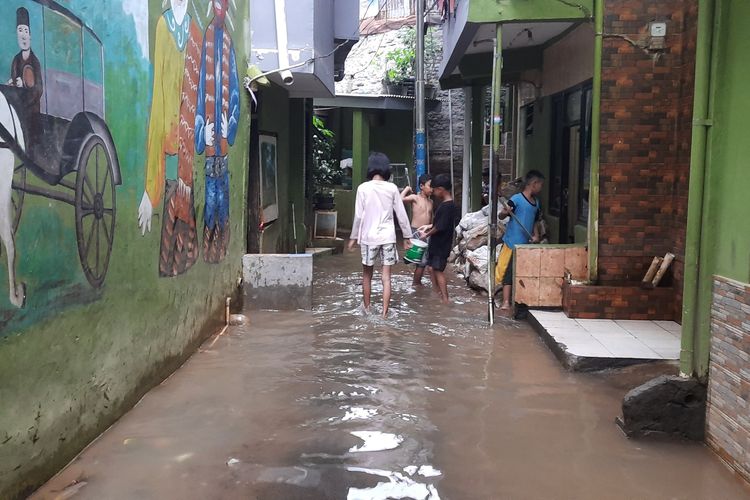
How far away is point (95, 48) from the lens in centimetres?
399

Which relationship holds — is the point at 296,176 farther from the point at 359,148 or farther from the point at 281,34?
the point at 359,148

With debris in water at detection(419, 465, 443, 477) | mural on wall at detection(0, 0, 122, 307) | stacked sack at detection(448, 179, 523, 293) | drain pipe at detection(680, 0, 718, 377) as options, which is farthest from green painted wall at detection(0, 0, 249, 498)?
stacked sack at detection(448, 179, 523, 293)

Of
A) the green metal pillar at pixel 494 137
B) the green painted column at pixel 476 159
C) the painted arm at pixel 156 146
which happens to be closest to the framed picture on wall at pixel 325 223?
the green painted column at pixel 476 159

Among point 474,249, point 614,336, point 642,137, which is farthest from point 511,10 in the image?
point 474,249

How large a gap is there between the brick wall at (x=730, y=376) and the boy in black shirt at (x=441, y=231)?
15.4 feet

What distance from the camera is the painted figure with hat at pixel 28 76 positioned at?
10.3 ft

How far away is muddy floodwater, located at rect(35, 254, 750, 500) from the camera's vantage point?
11.9 feet

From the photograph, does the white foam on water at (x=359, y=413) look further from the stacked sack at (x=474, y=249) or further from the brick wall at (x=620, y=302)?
the stacked sack at (x=474, y=249)

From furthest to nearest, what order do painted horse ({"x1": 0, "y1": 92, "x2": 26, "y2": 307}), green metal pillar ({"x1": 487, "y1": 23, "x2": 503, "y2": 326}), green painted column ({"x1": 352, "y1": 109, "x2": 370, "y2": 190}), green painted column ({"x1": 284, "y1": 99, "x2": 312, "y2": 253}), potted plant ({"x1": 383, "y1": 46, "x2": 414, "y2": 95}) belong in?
potted plant ({"x1": 383, "y1": 46, "x2": 414, "y2": 95}) < green painted column ({"x1": 352, "y1": 109, "x2": 370, "y2": 190}) < green painted column ({"x1": 284, "y1": 99, "x2": 312, "y2": 253}) < green metal pillar ({"x1": 487, "y1": 23, "x2": 503, "y2": 326}) < painted horse ({"x1": 0, "y1": 92, "x2": 26, "y2": 307})

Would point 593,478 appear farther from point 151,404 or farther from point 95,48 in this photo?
point 95,48

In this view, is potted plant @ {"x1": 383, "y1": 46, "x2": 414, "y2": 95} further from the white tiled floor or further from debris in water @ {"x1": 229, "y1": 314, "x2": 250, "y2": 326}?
the white tiled floor

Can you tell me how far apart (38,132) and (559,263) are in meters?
5.50

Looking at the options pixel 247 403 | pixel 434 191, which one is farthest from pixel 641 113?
pixel 247 403

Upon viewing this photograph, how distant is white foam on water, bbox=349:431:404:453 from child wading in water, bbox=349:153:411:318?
3.66 metres
